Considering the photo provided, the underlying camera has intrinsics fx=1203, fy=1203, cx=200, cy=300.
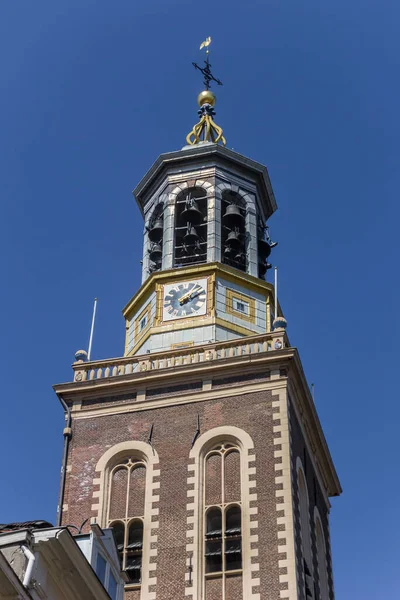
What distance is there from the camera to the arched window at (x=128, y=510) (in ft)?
105

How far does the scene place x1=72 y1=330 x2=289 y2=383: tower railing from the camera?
35875 mm

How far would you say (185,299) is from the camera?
39.4 metres

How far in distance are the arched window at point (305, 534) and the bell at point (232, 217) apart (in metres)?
10.7

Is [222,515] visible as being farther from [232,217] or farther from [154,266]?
[232,217]

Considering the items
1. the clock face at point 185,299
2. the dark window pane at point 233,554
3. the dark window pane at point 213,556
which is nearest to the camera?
the dark window pane at point 233,554

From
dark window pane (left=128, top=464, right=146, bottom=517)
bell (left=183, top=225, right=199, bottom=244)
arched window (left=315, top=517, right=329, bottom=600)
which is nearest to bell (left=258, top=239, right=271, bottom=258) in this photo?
bell (left=183, top=225, right=199, bottom=244)

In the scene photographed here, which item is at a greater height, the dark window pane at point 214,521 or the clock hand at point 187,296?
the clock hand at point 187,296

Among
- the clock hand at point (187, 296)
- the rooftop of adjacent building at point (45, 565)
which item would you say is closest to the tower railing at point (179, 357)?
the clock hand at point (187, 296)

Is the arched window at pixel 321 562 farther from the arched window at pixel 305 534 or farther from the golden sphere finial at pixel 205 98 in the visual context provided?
the golden sphere finial at pixel 205 98

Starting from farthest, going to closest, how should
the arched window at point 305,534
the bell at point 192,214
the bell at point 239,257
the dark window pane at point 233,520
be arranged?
the bell at point 192,214
the bell at point 239,257
the arched window at point 305,534
the dark window pane at point 233,520

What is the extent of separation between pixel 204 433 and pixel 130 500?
2.80 metres

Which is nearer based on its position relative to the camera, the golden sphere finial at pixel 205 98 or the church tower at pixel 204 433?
the church tower at pixel 204 433

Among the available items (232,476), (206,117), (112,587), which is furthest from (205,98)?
→ (112,587)

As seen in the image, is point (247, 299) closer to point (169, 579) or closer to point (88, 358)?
point (88, 358)
